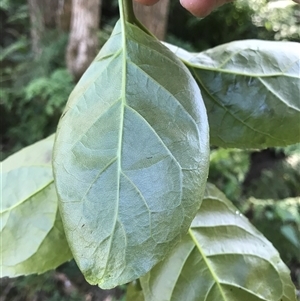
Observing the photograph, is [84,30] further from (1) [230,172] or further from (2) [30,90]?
(1) [230,172]

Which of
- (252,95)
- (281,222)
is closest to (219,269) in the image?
(252,95)

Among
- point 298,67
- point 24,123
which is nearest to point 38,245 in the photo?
point 298,67

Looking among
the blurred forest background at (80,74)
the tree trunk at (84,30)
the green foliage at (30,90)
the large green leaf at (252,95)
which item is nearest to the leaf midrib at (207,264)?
the large green leaf at (252,95)

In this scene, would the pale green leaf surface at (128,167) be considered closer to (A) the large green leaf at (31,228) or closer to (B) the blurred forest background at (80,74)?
(A) the large green leaf at (31,228)

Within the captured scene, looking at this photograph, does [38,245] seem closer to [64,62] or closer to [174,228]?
[174,228]

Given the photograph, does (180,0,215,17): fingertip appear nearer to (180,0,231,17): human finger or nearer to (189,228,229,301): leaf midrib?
(180,0,231,17): human finger
